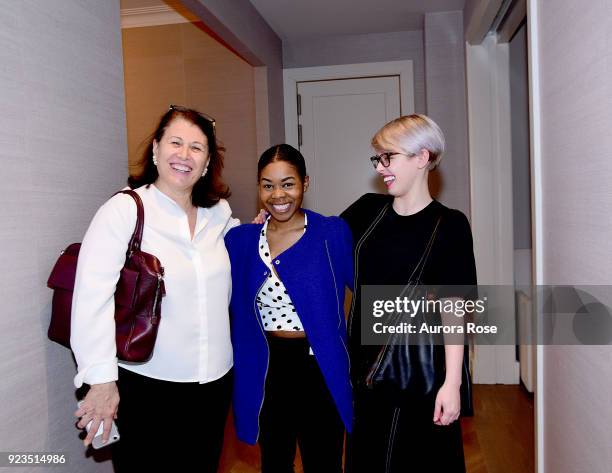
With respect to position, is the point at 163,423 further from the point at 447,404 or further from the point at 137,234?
the point at 447,404

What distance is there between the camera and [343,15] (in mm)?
3535

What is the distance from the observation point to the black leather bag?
1379mm

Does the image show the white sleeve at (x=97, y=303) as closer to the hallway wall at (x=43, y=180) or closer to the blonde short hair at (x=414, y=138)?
the hallway wall at (x=43, y=180)

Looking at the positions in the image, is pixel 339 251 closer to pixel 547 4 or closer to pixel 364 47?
pixel 547 4

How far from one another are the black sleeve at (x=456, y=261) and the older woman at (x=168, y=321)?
0.66m

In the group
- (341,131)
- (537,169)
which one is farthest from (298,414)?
(341,131)

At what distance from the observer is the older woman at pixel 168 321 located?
124 cm

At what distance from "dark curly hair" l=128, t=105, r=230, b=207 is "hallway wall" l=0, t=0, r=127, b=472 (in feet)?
0.66

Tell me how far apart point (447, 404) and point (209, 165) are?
3.45 feet

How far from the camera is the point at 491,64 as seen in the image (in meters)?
3.22

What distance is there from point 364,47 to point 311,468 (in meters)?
3.38

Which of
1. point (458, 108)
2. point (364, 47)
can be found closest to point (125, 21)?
point (364, 47)

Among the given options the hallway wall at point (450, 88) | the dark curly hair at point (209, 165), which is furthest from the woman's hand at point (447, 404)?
the hallway wall at point (450, 88)

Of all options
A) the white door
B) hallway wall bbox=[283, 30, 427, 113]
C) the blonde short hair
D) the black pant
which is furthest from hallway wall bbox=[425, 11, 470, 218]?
the black pant
